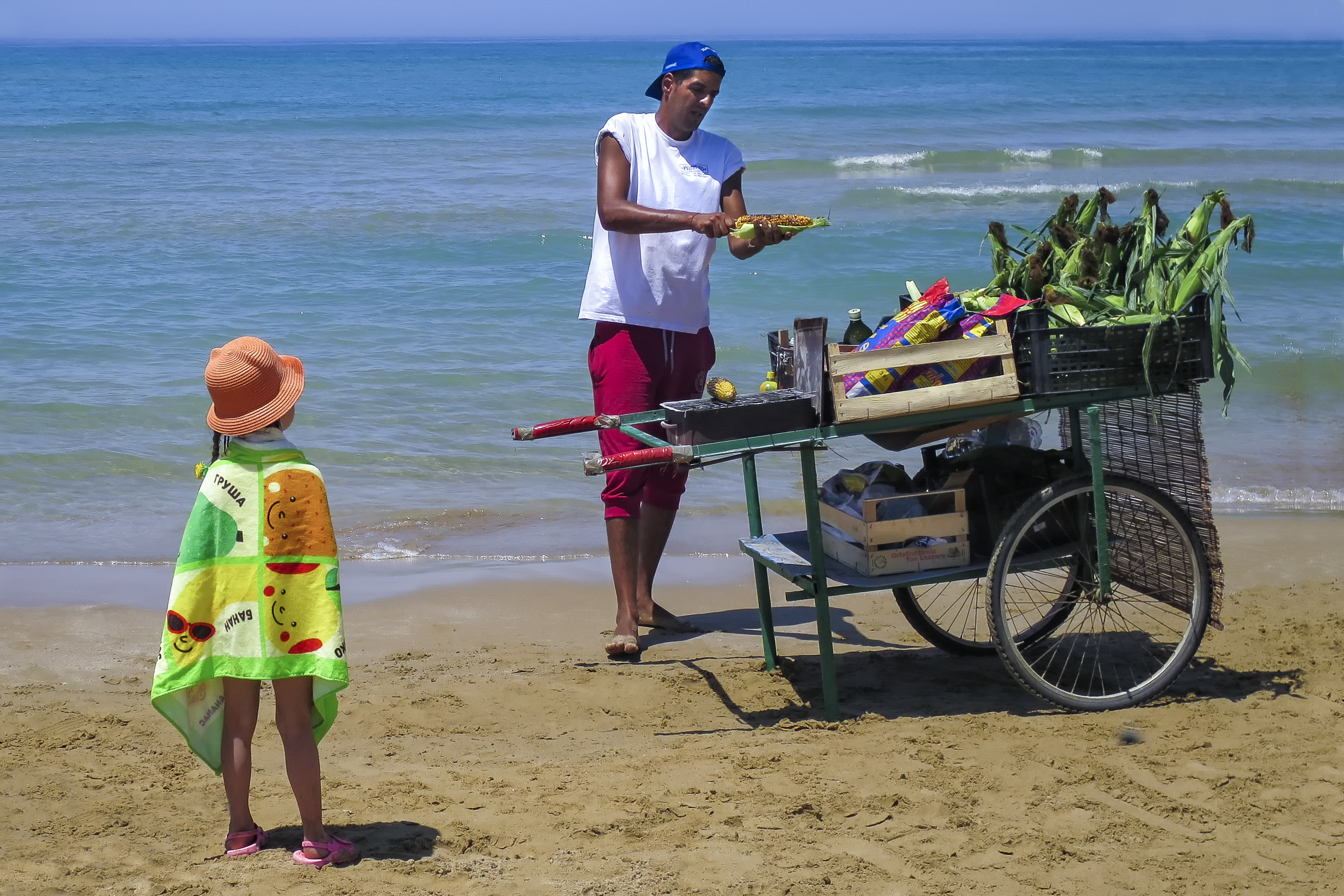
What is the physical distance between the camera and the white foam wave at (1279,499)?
7102 mm

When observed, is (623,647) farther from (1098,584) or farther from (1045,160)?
(1045,160)

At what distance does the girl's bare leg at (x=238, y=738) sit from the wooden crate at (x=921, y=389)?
1841mm

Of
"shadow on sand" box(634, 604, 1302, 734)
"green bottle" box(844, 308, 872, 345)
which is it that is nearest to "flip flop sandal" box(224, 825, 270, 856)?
"shadow on sand" box(634, 604, 1302, 734)

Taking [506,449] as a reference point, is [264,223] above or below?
above

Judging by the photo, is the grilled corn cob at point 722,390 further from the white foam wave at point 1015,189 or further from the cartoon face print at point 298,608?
the white foam wave at point 1015,189

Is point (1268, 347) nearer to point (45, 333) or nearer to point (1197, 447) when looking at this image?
point (1197, 447)

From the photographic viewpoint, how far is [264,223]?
55.5 feet

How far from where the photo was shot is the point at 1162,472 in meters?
4.48

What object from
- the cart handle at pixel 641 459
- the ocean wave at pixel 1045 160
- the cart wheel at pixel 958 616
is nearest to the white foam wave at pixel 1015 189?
the ocean wave at pixel 1045 160

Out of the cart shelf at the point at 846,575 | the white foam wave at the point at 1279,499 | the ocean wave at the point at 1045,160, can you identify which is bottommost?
the white foam wave at the point at 1279,499

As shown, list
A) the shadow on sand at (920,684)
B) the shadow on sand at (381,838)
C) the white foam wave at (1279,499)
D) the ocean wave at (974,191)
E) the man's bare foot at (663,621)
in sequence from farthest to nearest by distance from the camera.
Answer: the ocean wave at (974,191) < the white foam wave at (1279,499) < the man's bare foot at (663,621) < the shadow on sand at (920,684) < the shadow on sand at (381,838)

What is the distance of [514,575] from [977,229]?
12.4m

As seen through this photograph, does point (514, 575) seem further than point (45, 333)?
No

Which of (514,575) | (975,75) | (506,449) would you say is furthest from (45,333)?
(975,75)
